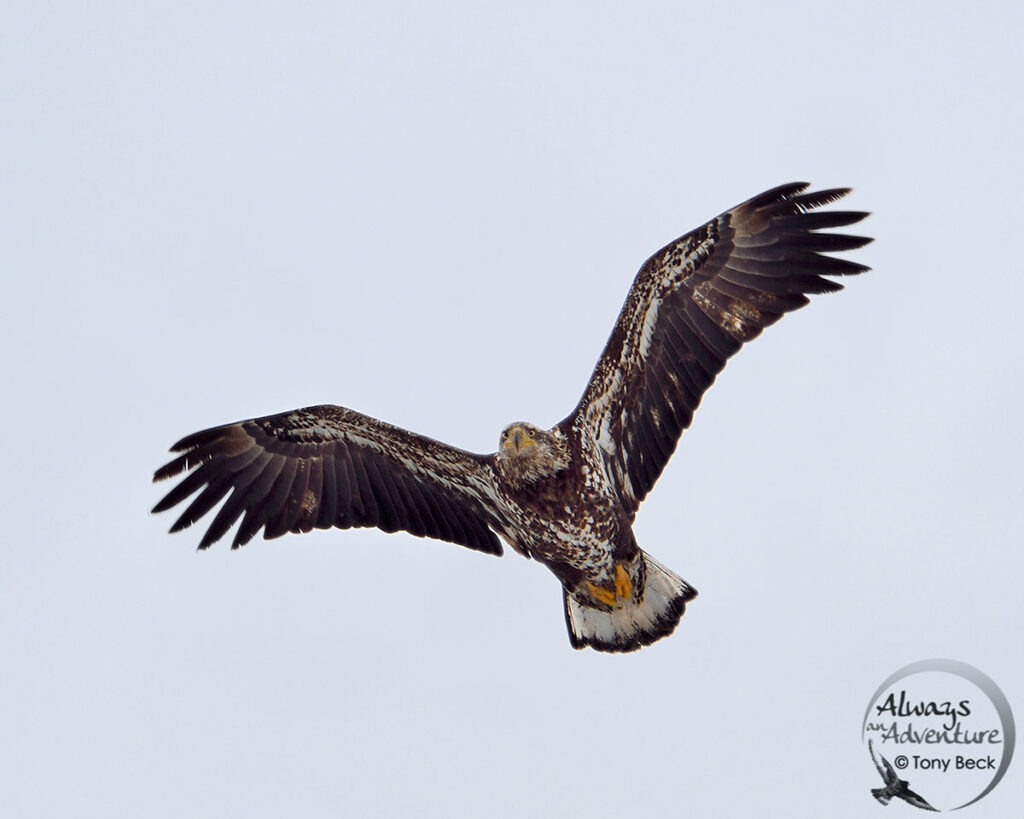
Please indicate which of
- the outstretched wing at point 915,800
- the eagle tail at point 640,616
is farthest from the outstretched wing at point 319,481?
the outstretched wing at point 915,800

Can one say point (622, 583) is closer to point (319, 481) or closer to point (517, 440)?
point (517, 440)

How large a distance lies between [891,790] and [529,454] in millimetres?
5079

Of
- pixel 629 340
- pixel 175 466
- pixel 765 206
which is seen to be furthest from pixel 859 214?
pixel 175 466

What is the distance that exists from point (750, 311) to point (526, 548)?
3154mm

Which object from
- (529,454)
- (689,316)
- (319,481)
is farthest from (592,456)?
(319,481)

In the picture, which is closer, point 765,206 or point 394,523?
point 765,206

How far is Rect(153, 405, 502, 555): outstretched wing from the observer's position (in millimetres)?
16656

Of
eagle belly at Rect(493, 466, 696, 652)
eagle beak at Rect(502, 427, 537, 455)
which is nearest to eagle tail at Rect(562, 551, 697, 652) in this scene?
eagle belly at Rect(493, 466, 696, 652)

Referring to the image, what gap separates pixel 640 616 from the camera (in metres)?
16.5

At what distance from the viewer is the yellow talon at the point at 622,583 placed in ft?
52.6

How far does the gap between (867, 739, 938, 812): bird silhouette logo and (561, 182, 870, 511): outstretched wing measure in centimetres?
→ 366

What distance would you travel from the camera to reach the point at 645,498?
53.3 feet

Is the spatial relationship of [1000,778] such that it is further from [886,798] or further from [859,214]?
[859,214]

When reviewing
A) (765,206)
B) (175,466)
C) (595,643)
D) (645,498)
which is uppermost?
(765,206)
